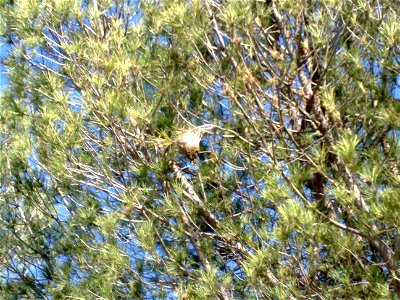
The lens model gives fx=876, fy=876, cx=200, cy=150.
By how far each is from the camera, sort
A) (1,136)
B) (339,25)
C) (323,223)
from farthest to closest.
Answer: (1,136) → (339,25) → (323,223)

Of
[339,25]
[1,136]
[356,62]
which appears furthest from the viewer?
[1,136]

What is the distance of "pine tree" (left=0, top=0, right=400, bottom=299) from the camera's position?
3.74 meters

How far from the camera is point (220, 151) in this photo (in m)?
4.46

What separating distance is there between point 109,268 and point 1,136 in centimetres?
170

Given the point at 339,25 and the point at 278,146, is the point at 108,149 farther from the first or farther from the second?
the point at 339,25

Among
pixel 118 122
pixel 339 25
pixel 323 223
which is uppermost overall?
pixel 339 25

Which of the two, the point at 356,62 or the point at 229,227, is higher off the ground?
the point at 356,62

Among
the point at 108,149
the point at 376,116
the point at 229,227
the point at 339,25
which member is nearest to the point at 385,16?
the point at 339,25

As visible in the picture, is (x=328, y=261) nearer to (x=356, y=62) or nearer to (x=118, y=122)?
(x=356, y=62)

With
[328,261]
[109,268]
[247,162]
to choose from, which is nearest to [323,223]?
[328,261]

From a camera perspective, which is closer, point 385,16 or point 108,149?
point 385,16

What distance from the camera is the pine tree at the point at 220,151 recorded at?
3736mm

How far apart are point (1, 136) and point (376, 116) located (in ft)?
8.53

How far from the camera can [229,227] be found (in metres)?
4.09
